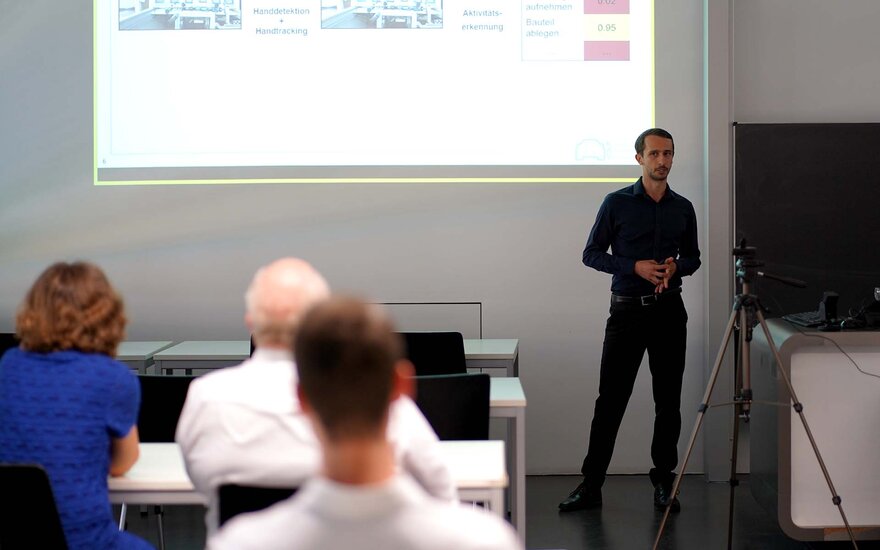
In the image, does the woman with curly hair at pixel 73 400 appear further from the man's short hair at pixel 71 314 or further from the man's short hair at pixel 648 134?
the man's short hair at pixel 648 134

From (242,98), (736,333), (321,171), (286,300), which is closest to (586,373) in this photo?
(736,333)

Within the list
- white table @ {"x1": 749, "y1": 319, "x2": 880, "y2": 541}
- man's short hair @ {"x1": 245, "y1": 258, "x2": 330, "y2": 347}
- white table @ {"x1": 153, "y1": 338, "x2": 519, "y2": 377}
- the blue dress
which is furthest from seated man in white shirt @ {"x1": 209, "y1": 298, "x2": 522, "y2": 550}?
white table @ {"x1": 153, "y1": 338, "x2": 519, "y2": 377}

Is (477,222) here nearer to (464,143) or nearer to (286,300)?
(464,143)

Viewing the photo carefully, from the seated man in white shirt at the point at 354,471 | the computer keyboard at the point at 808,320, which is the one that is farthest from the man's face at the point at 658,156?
the seated man in white shirt at the point at 354,471

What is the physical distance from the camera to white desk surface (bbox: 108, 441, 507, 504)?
2.29m

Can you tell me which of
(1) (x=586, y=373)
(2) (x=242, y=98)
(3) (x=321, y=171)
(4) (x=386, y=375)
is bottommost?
(1) (x=586, y=373)

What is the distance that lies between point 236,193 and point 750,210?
276cm

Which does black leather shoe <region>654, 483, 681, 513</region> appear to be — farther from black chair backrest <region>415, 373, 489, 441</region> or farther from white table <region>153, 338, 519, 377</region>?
black chair backrest <region>415, 373, 489, 441</region>

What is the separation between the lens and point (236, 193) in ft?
17.8

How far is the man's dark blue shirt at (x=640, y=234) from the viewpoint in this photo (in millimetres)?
4695

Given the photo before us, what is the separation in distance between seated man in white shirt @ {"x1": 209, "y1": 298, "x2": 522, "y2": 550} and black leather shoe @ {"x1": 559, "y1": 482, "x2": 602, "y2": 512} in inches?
145

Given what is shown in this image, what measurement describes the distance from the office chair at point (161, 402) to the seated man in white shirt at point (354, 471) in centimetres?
215

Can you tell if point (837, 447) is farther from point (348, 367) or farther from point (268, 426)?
point (348, 367)

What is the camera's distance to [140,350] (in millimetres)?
4750
